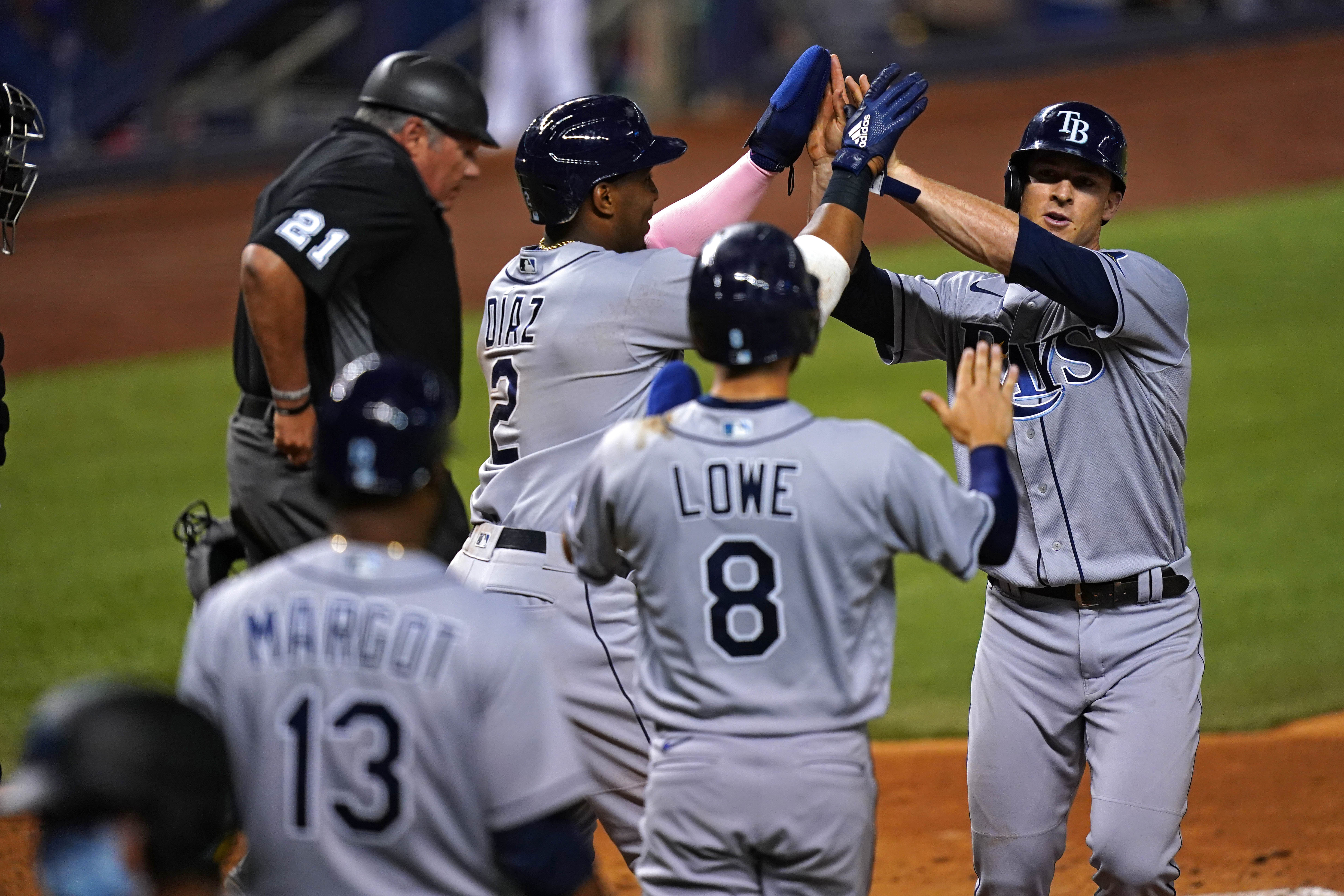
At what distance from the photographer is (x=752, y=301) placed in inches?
104

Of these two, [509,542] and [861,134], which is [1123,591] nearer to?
[861,134]

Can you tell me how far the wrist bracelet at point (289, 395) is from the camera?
3688 millimetres

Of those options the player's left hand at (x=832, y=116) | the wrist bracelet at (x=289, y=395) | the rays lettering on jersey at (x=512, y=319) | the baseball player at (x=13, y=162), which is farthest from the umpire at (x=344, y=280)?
the player's left hand at (x=832, y=116)

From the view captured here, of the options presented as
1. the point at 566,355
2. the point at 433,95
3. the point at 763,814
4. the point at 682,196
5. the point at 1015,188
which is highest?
the point at 682,196

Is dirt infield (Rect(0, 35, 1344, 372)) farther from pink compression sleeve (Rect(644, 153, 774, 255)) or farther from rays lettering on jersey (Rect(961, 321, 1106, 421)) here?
rays lettering on jersey (Rect(961, 321, 1106, 421))

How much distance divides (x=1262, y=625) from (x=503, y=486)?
17.6 feet

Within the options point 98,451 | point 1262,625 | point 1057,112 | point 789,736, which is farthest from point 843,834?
point 98,451

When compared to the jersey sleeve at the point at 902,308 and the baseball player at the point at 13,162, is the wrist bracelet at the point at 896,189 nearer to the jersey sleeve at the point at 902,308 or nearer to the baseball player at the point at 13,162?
the jersey sleeve at the point at 902,308

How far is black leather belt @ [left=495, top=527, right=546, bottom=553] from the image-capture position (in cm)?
353

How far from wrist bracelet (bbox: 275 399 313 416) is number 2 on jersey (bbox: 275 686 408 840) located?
63.3 inches

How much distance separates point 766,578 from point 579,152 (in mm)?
1383

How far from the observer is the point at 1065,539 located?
143 inches

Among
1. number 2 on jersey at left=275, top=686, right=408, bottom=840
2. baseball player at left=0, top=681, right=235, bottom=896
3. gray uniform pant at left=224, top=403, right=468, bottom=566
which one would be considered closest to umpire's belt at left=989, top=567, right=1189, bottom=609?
gray uniform pant at left=224, top=403, right=468, bottom=566

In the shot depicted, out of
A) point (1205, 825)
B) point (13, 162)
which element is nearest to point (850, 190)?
point (13, 162)
